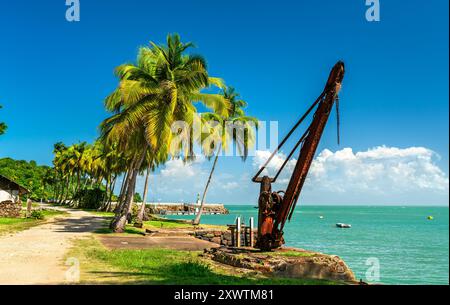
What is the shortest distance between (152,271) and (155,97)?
605 inches

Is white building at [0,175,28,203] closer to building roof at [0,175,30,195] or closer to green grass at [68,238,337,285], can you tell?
building roof at [0,175,30,195]

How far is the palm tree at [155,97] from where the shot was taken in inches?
953

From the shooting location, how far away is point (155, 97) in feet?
82.2

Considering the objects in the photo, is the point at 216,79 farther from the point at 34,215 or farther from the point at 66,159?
the point at 66,159

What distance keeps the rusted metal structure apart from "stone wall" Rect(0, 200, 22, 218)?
1064 inches

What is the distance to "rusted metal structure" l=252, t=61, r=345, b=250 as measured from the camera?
49.8ft

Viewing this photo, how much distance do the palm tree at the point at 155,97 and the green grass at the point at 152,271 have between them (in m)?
9.97

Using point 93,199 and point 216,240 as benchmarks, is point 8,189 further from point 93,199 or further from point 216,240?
point 93,199

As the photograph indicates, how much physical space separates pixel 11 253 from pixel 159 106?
13381mm

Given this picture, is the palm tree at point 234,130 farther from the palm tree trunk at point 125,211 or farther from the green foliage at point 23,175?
the green foliage at point 23,175

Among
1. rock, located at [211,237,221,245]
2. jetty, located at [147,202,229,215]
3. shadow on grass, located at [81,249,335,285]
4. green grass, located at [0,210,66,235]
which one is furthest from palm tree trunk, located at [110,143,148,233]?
jetty, located at [147,202,229,215]

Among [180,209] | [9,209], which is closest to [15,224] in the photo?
[9,209]

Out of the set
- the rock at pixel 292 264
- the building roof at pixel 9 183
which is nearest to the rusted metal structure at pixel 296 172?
the rock at pixel 292 264

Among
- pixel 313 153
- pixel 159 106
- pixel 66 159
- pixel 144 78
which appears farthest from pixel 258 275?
pixel 66 159
